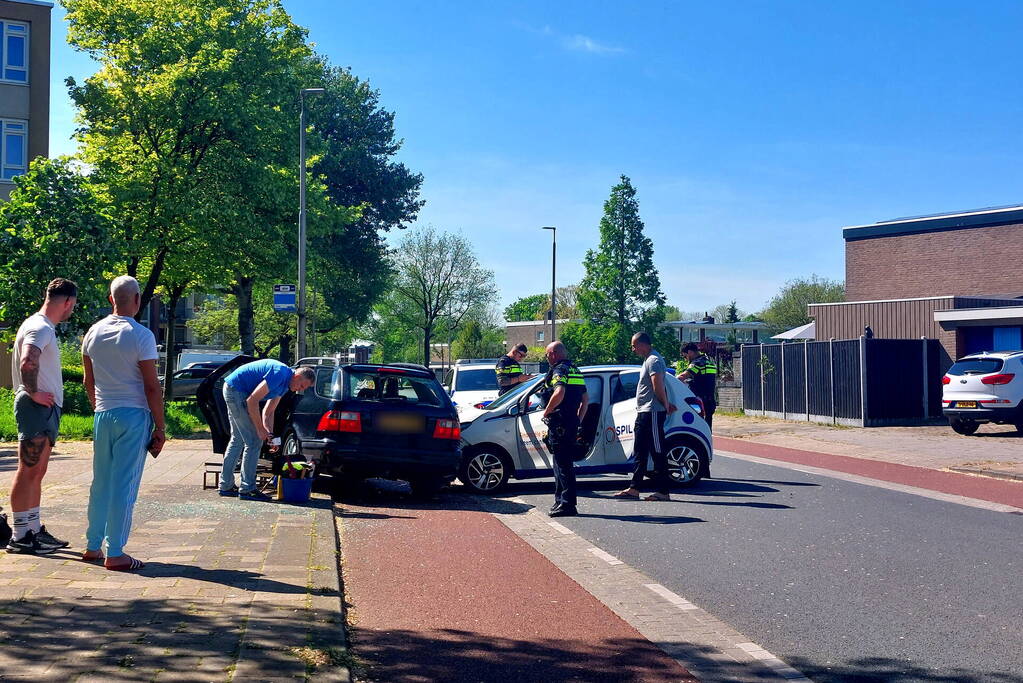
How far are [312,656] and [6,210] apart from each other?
21.9 metres

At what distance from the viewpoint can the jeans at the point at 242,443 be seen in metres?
10.6

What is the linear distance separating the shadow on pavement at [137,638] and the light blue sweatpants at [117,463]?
82cm

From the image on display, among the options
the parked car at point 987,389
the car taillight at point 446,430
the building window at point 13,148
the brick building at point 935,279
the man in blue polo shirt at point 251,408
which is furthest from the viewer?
the building window at point 13,148

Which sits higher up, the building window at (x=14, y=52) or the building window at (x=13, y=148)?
the building window at (x=14, y=52)

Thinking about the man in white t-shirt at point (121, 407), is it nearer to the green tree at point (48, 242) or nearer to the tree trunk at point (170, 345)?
the green tree at point (48, 242)

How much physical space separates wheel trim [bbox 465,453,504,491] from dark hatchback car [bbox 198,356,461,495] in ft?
1.61

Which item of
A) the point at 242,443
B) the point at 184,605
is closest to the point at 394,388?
the point at 242,443

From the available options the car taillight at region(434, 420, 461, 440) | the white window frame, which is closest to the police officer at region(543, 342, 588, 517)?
the car taillight at region(434, 420, 461, 440)

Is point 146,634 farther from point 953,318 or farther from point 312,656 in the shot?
point 953,318

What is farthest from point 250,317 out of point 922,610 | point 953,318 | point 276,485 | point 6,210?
point 922,610

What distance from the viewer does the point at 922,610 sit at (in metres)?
6.27

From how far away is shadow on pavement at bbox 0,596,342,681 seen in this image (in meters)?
4.37

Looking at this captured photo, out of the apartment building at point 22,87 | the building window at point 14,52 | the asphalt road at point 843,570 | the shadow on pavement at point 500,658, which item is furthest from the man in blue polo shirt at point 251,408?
the building window at point 14,52

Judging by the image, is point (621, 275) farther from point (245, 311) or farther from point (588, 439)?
point (588, 439)
